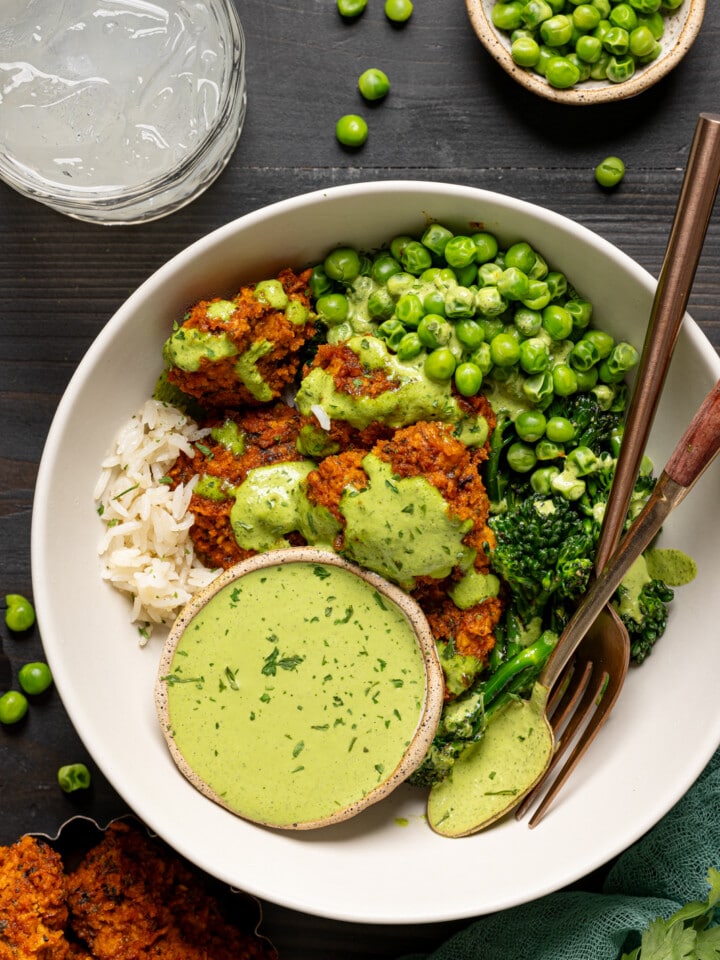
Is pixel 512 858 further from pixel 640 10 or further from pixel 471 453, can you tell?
pixel 640 10

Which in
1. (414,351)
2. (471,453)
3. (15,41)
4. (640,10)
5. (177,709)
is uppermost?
(640,10)

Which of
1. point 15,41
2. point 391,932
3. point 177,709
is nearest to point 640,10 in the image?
point 15,41

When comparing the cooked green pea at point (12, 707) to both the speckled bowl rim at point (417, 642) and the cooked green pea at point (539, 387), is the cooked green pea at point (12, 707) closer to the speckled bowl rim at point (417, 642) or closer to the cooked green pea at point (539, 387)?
Answer: the speckled bowl rim at point (417, 642)

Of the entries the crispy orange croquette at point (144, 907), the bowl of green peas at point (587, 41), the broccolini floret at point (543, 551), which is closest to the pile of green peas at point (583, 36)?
the bowl of green peas at point (587, 41)

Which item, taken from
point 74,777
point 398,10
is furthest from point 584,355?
point 74,777

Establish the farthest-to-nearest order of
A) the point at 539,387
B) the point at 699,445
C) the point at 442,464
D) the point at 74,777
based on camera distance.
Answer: the point at 74,777 < the point at 539,387 < the point at 442,464 < the point at 699,445

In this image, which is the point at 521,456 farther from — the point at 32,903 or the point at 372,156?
the point at 32,903
